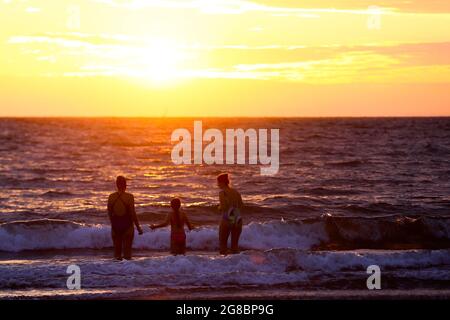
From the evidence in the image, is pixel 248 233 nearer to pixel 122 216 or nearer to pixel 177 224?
pixel 177 224

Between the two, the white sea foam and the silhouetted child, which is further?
the white sea foam

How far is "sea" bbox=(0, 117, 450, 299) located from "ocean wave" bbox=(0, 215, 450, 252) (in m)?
0.03

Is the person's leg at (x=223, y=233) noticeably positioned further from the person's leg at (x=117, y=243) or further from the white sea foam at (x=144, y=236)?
the white sea foam at (x=144, y=236)

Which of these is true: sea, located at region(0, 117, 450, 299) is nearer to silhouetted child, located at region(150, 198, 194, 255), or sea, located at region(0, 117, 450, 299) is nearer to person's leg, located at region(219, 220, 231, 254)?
silhouetted child, located at region(150, 198, 194, 255)

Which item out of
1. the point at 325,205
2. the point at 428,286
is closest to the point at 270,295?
the point at 428,286

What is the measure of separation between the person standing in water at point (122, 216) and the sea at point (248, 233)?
544mm

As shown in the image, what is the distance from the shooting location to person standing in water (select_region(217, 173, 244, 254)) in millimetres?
14812

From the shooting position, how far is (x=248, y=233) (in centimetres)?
2042

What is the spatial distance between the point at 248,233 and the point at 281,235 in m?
0.99

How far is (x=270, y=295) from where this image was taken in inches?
469

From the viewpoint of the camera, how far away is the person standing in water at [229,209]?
14812mm

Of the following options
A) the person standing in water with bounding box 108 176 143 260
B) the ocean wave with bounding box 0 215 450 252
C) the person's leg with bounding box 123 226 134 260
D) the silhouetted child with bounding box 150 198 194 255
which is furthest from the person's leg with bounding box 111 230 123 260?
the ocean wave with bounding box 0 215 450 252
